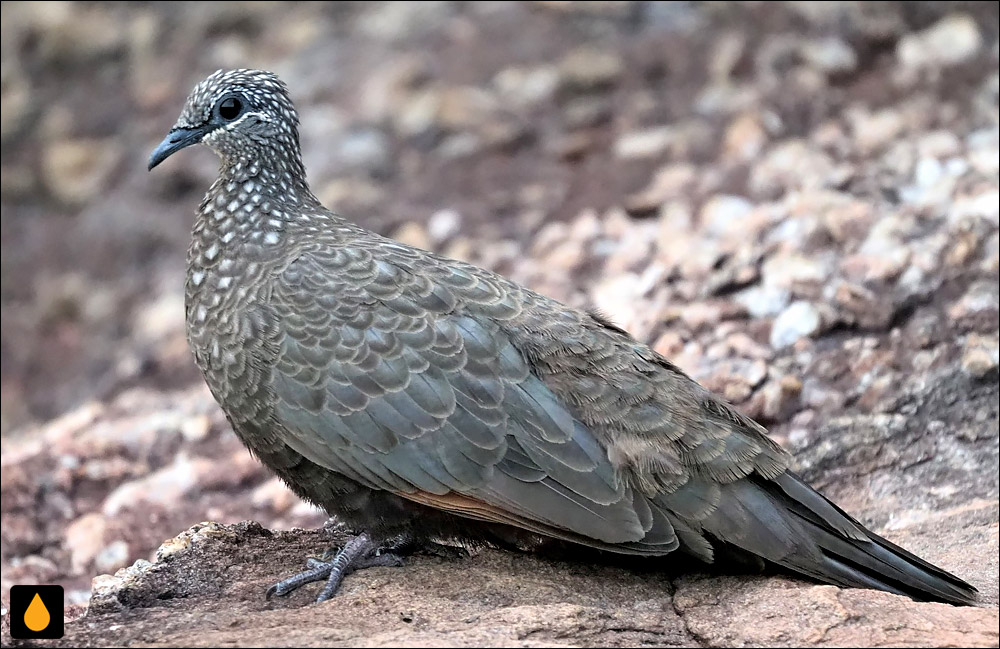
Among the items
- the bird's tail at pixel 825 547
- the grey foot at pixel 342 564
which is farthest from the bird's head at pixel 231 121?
the bird's tail at pixel 825 547

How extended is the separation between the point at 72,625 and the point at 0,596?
2.10 meters

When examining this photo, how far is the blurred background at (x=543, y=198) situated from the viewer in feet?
18.3

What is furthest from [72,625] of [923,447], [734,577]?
[923,447]

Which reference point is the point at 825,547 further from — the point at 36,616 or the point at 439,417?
the point at 36,616

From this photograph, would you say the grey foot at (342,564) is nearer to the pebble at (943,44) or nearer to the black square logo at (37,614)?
the black square logo at (37,614)

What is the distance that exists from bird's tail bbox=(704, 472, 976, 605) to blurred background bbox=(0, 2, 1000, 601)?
1.19m

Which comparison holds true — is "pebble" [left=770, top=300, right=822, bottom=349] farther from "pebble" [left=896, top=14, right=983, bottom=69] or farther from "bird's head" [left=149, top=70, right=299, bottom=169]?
"bird's head" [left=149, top=70, right=299, bottom=169]

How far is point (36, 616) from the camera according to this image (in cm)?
324

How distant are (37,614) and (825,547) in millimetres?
2581

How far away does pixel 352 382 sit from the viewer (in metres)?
3.71

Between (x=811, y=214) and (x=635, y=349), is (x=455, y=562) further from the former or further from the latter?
(x=811, y=214)

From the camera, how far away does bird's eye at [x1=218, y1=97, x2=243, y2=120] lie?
434 centimetres

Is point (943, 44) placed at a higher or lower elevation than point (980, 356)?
higher

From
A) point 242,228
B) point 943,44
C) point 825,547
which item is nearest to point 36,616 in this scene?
point 242,228
